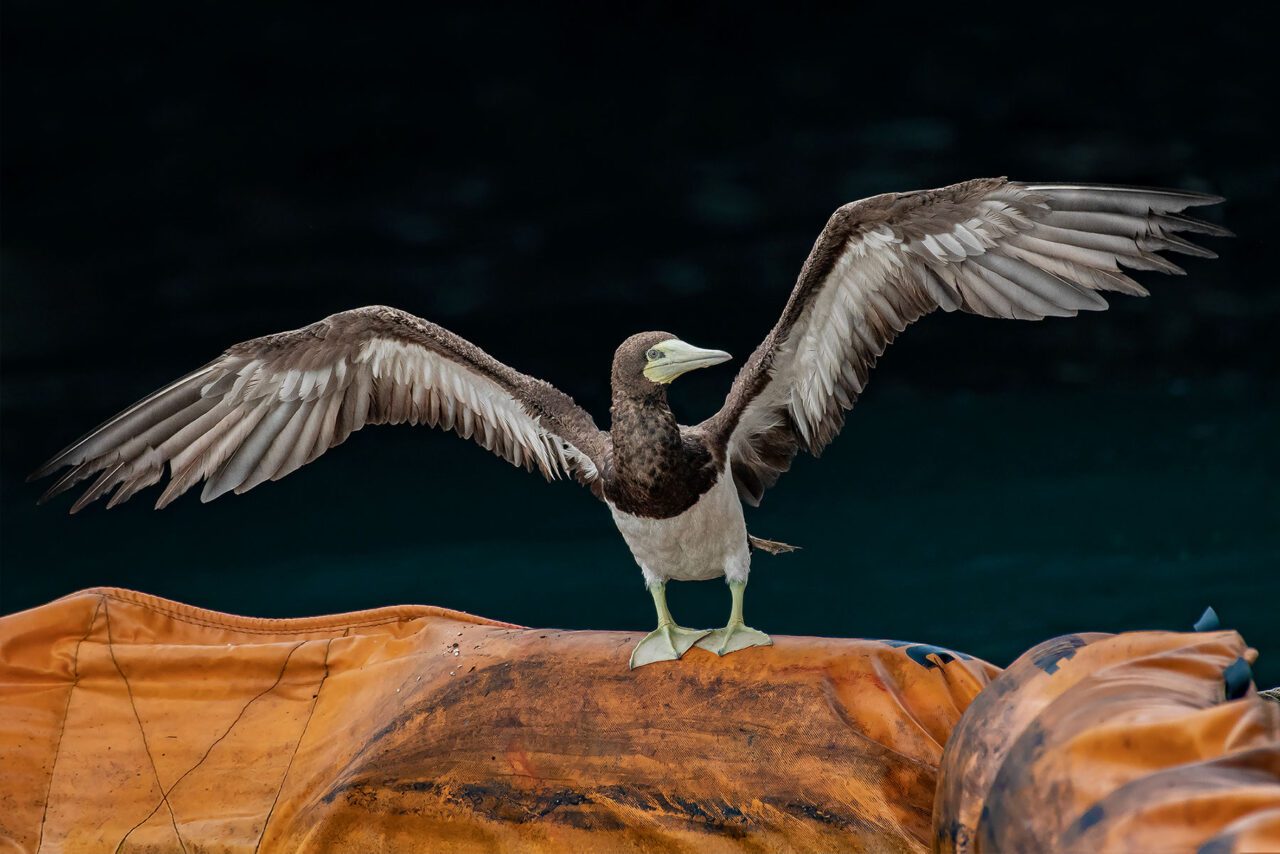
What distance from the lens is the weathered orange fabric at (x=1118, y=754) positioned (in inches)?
50.9

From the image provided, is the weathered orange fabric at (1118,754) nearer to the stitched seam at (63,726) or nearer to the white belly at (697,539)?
the white belly at (697,539)

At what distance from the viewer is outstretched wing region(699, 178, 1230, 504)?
89.7 inches

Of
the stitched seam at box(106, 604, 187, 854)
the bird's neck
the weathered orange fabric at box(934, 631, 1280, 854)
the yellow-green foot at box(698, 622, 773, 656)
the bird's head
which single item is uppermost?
the bird's head

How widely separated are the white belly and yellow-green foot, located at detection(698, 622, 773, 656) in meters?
0.13

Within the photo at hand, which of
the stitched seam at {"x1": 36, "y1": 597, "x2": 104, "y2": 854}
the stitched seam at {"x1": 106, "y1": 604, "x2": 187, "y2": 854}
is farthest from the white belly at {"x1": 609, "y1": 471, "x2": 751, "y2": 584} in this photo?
the stitched seam at {"x1": 36, "y1": 597, "x2": 104, "y2": 854}

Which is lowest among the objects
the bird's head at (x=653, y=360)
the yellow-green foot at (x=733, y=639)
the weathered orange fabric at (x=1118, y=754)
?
the yellow-green foot at (x=733, y=639)

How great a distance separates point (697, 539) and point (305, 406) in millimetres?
947

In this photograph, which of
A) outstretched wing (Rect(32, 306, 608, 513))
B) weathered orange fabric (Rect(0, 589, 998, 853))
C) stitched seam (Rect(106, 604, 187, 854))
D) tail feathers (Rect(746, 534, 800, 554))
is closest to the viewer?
weathered orange fabric (Rect(0, 589, 998, 853))

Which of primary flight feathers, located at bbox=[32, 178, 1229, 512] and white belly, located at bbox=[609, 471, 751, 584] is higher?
primary flight feathers, located at bbox=[32, 178, 1229, 512]

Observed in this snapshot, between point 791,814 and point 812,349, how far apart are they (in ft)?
3.08

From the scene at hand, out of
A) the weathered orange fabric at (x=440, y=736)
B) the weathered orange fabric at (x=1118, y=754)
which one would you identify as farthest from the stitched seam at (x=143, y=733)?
the weathered orange fabric at (x=1118, y=754)

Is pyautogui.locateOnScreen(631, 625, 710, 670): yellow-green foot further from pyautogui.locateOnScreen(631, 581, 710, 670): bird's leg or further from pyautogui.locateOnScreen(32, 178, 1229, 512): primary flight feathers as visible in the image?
pyautogui.locateOnScreen(32, 178, 1229, 512): primary flight feathers

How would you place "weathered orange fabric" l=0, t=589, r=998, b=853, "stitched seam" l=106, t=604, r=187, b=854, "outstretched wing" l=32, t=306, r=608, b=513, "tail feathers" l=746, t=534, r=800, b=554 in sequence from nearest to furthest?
"weathered orange fabric" l=0, t=589, r=998, b=853, "stitched seam" l=106, t=604, r=187, b=854, "outstretched wing" l=32, t=306, r=608, b=513, "tail feathers" l=746, t=534, r=800, b=554

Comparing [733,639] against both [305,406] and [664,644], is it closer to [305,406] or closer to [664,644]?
[664,644]
